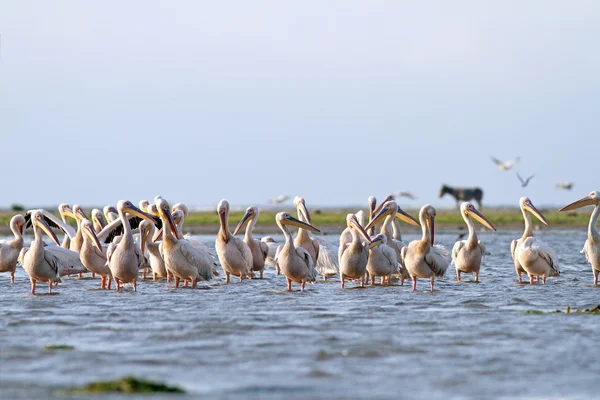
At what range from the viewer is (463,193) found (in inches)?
2451

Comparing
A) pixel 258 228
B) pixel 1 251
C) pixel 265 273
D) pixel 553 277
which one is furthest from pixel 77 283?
pixel 258 228

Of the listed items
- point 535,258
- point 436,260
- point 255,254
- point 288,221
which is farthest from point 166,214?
point 535,258

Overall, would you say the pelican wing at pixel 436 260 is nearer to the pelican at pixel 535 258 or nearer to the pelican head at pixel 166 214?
the pelican at pixel 535 258

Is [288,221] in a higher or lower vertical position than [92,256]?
higher

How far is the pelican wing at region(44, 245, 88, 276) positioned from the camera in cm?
1230

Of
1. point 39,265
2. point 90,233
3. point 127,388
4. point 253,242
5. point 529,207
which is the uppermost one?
point 529,207

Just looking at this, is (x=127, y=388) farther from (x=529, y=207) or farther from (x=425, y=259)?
(x=529, y=207)

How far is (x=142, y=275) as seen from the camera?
16234 millimetres

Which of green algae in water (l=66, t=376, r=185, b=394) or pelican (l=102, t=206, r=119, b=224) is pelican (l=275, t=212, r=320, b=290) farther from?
green algae in water (l=66, t=376, r=185, b=394)

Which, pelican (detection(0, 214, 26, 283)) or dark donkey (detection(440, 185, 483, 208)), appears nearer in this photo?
pelican (detection(0, 214, 26, 283))

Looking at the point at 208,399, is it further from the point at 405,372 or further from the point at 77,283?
the point at 77,283

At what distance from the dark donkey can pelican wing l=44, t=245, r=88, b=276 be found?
48.1 metres

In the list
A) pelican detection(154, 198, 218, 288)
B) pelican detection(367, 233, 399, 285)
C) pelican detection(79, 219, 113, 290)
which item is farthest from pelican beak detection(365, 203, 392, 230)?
pelican detection(79, 219, 113, 290)

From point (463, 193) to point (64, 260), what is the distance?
5112cm
